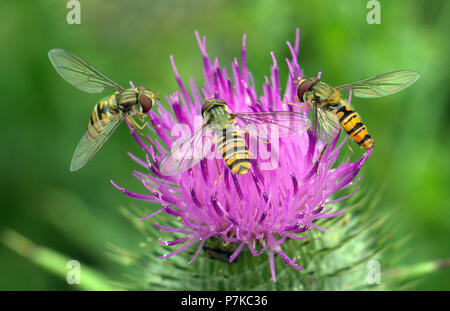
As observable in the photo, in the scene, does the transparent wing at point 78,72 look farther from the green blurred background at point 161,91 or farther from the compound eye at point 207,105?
the green blurred background at point 161,91

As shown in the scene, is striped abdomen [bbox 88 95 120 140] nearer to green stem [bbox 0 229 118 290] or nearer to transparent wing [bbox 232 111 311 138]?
→ transparent wing [bbox 232 111 311 138]

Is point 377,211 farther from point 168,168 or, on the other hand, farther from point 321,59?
point 168,168

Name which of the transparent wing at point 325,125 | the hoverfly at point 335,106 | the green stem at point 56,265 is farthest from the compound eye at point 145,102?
the green stem at point 56,265

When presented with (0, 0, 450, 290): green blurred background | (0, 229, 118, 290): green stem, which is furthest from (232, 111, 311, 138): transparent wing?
(0, 229, 118, 290): green stem

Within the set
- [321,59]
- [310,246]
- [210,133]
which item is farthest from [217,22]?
[310,246]

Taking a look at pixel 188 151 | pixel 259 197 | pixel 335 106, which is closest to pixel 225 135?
pixel 188 151

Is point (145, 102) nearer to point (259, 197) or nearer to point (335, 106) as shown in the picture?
point (259, 197)
